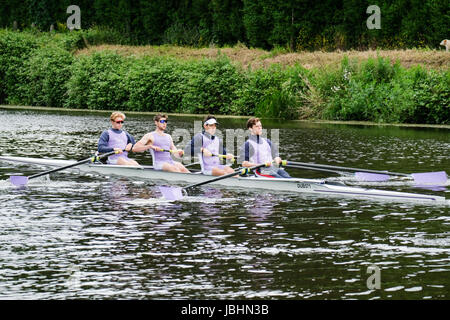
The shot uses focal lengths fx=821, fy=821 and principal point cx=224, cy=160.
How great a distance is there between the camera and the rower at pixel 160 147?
1864cm

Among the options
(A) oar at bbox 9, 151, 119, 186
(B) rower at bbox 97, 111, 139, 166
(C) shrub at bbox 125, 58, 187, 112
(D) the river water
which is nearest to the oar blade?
(A) oar at bbox 9, 151, 119, 186

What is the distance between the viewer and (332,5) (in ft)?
187

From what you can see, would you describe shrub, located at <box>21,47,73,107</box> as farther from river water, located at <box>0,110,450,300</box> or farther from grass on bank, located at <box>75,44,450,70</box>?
river water, located at <box>0,110,450,300</box>

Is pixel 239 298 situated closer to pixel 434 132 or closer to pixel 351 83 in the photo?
pixel 434 132

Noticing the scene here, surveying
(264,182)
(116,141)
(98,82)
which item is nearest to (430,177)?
(264,182)

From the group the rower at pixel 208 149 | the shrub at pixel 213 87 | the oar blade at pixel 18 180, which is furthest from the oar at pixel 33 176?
the shrub at pixel 213 87

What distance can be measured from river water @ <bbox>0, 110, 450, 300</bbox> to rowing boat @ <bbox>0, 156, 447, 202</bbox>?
18cm

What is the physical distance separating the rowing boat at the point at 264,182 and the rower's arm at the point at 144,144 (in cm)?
67

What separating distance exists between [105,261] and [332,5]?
48.7 metres

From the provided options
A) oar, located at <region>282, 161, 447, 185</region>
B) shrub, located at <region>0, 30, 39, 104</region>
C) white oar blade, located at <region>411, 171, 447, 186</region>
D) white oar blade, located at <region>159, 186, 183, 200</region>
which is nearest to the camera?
white oar blade, located at <region>159, 186, 183, 200</region>

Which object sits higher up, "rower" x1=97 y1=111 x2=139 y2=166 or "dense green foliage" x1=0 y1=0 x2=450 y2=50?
"dense green foliage" x1=0 y1=0 x2=450 y2=50

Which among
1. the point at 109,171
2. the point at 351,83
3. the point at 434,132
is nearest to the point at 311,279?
the point at 109,171

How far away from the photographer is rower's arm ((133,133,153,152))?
18578 millimetres
